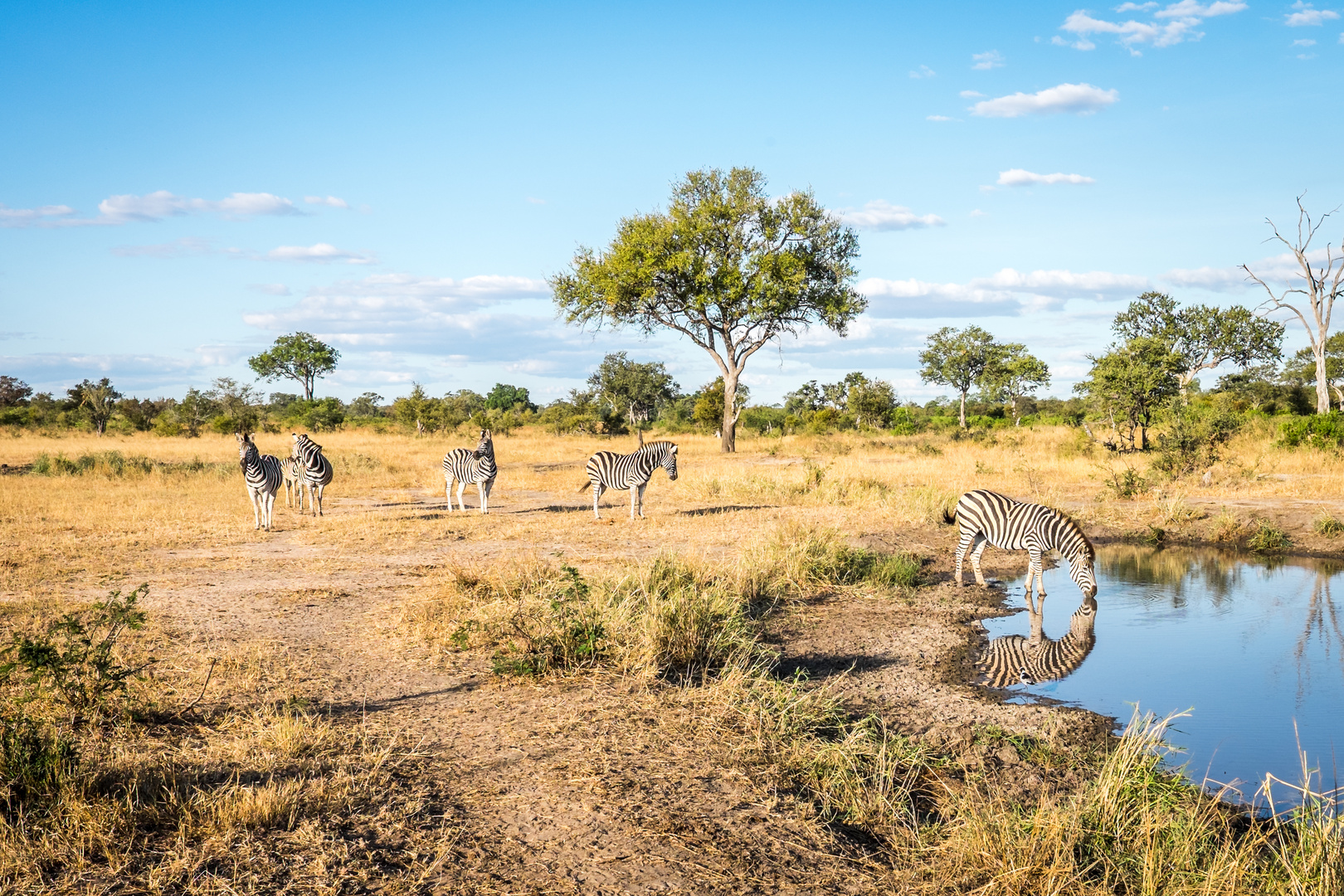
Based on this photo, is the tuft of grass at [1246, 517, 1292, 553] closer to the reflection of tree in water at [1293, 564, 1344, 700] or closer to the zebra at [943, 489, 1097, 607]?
the reflection of tree in water at [1293, 564, 1344, 700]

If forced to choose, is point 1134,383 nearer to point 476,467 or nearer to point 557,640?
point 476,467

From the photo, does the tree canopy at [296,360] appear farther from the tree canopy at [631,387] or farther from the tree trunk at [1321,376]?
the tree trunk at [1321,376]

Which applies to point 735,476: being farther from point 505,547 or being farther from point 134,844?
point 134,844

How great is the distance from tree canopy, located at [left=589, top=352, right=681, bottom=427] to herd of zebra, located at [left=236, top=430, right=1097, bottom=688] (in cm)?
4156

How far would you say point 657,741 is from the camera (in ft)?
19.3

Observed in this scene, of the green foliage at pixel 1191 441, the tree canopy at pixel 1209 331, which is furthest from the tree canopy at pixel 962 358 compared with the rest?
the green foliage at pixel 1191 441

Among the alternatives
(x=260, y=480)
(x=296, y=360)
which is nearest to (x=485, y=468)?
(x=260, y=480)

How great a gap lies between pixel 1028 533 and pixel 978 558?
1.09 m

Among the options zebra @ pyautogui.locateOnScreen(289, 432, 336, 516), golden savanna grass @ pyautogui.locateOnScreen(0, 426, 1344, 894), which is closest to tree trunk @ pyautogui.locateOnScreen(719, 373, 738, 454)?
golden savanna grass @ pyautogui.locateOnScreen(0, 426, 1344, 894)

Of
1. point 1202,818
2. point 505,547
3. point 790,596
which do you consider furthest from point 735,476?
point 1202,818

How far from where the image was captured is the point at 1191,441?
21.3 meters

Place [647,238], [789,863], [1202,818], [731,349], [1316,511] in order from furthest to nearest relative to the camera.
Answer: [731,349], [647,238], [1316,511], [1202,818], [789,863]

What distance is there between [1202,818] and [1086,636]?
5.27m

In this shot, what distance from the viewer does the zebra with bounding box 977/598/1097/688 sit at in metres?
8.54
